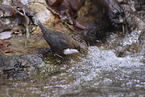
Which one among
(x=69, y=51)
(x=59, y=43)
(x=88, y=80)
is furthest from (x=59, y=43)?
(x=88, y=80)

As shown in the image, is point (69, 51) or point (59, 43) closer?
point (59, 43)

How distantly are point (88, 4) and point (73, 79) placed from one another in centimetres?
221

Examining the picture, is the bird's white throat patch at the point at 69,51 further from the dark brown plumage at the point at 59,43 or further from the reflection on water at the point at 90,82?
the reflection on water at the point at 90,82

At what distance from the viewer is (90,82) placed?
2.31 metres

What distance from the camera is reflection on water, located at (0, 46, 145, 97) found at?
2.05 m

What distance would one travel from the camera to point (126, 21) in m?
3.60

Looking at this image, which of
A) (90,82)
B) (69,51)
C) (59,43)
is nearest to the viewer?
(90,82)

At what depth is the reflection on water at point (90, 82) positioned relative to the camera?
2053 mm

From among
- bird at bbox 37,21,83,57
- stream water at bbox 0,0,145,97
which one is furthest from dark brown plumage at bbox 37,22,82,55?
stream water at bbox 0,0,145,97

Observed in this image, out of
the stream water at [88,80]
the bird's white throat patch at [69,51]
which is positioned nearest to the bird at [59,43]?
the bird's white throat patch at [69,51]

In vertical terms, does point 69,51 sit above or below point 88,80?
above

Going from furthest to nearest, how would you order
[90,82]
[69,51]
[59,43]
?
[69,51] → [59,43] → [90,82]

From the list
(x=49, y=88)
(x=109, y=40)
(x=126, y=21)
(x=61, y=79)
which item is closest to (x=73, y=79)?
(x=61, y=79)

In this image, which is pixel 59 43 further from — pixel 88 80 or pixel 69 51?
pixel 88 80
